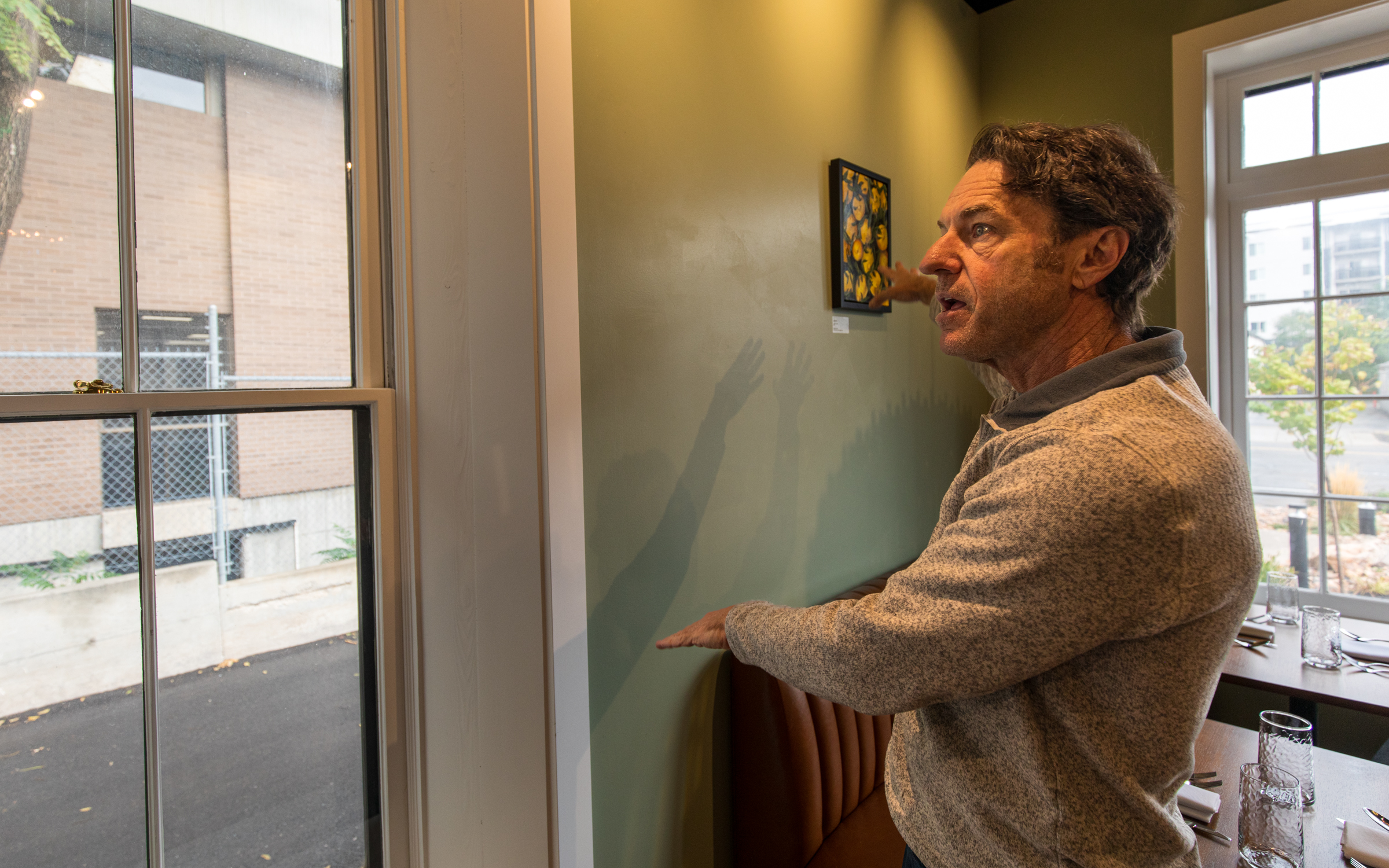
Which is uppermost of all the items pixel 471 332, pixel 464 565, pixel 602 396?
pixel 471 332

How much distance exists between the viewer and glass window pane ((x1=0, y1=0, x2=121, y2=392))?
89cm

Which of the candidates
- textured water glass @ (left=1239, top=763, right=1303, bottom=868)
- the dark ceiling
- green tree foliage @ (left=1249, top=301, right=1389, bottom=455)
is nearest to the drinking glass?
green tree foliage @ (left=1249, top=301, right=1389, bottom=455)

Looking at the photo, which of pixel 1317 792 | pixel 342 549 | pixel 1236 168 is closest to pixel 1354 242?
pixel 1236 168

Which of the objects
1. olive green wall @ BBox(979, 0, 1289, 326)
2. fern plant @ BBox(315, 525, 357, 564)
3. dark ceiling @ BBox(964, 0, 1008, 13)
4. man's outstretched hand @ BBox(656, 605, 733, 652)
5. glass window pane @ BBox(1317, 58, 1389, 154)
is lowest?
man's outstretched hand @ BBox(656, 605, 733, 652)

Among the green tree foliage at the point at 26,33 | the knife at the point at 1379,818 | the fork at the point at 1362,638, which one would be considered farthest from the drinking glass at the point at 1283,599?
the green tree foliage at the point at 26,33

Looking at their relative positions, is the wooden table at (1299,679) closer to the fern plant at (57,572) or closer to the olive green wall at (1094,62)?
the olive green wall at (1094,62)

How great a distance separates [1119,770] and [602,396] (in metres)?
0.94

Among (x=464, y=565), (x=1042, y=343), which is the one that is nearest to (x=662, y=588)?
(x=464, y=565)

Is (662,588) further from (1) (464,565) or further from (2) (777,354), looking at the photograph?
(2) (777,354)

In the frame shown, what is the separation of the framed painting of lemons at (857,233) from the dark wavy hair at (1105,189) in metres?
0.92

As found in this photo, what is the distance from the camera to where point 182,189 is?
1033 mm

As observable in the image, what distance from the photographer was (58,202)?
3.02 feet

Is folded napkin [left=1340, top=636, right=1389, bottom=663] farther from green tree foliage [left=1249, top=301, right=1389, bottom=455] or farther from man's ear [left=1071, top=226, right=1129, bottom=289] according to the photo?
man's ear [left=1071, top=226, right=1129, bottom=289]

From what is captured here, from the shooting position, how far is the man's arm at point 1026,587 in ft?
2.24
